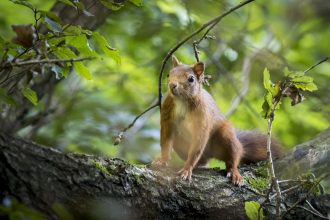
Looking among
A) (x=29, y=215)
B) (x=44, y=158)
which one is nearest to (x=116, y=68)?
(x=44, y=158)

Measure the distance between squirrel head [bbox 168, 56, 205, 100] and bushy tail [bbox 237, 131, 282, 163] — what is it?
0.69 metres

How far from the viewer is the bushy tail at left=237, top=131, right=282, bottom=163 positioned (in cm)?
464

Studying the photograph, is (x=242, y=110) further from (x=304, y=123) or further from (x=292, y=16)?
(x=292, y=16)

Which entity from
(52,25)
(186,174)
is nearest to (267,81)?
(186,174)

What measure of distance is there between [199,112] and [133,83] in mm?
3053

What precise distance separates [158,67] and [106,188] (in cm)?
359

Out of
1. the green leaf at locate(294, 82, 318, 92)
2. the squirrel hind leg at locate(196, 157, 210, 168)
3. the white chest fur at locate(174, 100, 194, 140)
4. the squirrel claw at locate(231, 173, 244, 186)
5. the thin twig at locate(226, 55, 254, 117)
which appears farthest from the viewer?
the thin twig at locate(226, 55, 254, 117)

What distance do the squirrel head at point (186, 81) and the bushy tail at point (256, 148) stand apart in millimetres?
692

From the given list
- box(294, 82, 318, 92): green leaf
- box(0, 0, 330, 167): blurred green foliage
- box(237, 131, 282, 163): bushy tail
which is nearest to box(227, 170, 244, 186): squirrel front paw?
box(294, 82, 318, 92): green leaf

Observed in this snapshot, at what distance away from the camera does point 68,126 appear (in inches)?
249

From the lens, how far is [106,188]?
2.72 metres

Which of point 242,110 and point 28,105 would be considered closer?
point 28,105

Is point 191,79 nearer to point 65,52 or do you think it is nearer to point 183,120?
point 183,120

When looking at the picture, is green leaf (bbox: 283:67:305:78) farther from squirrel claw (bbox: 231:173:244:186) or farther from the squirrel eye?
the squirrel eye
